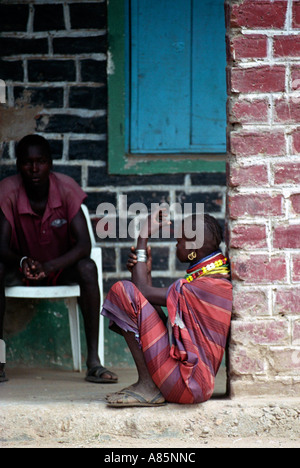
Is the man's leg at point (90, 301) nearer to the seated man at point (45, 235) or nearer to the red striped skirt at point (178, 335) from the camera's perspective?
the seated man at point (45, 235)

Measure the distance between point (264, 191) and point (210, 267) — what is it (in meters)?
0.45

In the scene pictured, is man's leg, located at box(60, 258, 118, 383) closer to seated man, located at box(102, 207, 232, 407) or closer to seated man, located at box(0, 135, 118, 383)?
seated man, located at box(0, 135, 118, 383)

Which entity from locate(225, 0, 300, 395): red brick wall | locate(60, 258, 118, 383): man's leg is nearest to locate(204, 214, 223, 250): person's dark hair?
locate(225, 0, 300, 395): red brick wall

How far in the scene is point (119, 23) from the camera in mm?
5188

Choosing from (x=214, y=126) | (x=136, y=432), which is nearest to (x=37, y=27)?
(x=214, y=126)

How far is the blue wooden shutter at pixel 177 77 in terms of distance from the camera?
523cm

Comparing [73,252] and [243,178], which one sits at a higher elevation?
[243,178]

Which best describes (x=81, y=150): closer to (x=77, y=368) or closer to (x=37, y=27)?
(x=37, y=27)

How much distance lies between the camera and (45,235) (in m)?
4.98

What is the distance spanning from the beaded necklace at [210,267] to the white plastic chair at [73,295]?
1.32 metres

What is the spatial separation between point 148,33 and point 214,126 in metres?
0.79

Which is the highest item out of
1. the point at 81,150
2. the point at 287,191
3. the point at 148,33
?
the point at 148,33

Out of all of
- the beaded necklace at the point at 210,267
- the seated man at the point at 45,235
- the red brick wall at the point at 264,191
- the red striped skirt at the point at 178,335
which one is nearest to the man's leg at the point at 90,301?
the seated man at the point at 45,235
